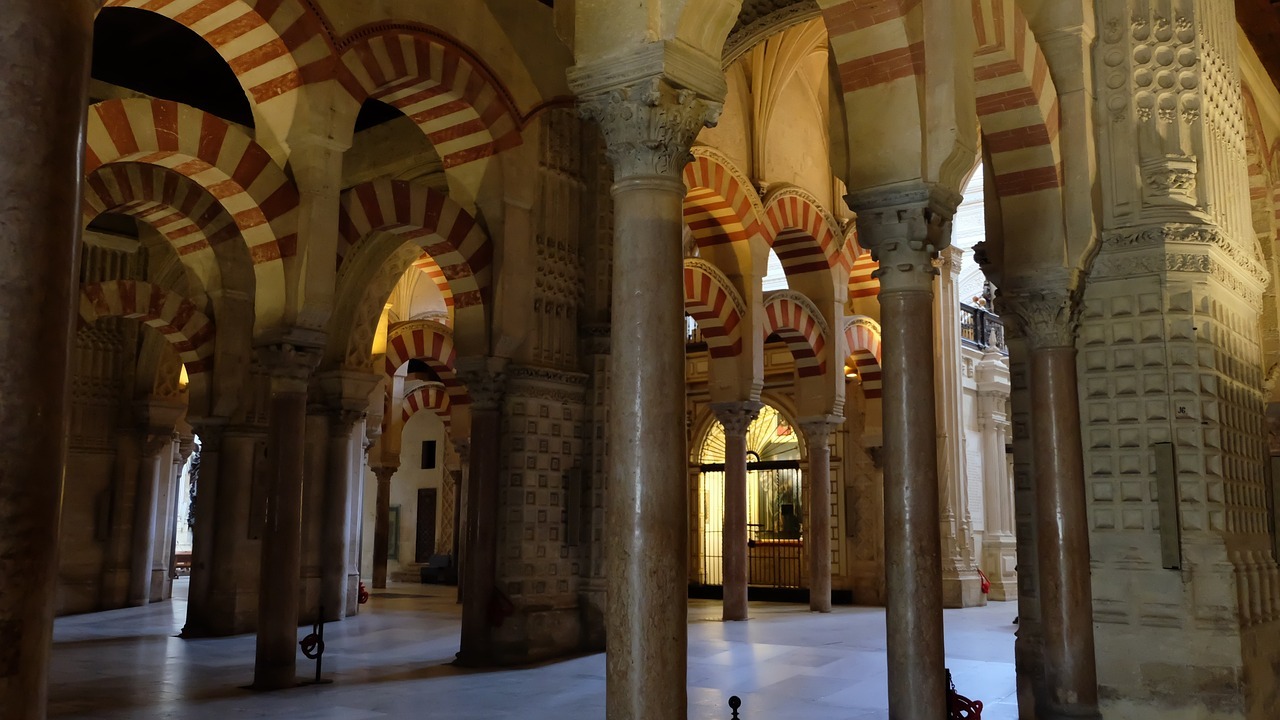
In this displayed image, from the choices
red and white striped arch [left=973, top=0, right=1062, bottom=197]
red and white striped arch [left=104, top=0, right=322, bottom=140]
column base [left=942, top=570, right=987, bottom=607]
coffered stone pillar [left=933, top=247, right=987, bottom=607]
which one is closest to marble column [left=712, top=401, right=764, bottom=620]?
coffered stone pillar [left=933, top=247, right=987, bottom=607]

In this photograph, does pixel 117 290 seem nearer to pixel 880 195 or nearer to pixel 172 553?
pixel 172 553

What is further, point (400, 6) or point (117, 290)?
point (117, 290)

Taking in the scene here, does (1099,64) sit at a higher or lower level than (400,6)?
lower

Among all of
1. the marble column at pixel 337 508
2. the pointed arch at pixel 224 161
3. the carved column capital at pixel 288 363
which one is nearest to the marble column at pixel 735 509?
the marble column at pixel 337 508

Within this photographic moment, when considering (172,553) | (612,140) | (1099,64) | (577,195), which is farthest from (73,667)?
(1099,64)

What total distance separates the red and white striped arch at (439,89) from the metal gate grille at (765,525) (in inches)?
324

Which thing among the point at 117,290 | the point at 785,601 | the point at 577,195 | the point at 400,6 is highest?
the point at 400,6

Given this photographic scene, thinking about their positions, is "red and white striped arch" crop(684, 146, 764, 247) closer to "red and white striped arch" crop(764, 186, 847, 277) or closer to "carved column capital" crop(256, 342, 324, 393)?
"red and white striped arch" crop(764, 186, 847, 277)

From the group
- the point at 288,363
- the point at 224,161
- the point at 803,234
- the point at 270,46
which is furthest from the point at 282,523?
the point at 803,234

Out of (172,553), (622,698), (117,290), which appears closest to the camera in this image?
(622,698)

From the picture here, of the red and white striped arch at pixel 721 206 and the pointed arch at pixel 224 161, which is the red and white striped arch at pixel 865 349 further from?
the pointed arch at pixel 224 161

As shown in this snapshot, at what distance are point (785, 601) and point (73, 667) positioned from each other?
9557mm

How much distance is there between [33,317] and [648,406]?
7.34 ft

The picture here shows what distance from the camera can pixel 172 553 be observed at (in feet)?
45.2
